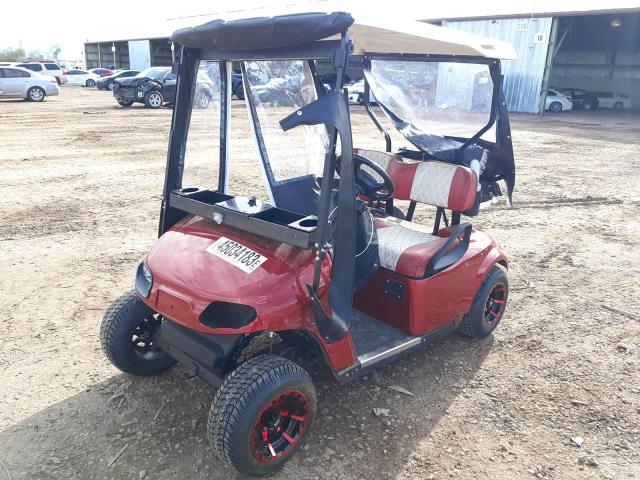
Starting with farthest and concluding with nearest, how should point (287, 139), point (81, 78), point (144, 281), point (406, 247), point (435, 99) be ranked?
point (81, 78), point (435, 99), point (406, 247), point (287, 139), point (144, 281)

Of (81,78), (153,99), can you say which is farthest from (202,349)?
(81,78)

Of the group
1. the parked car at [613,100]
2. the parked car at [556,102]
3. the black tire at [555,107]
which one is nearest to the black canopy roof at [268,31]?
the parked car at [556,102]

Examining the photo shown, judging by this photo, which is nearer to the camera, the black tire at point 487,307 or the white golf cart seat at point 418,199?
the white golf cart seat at point 418,199

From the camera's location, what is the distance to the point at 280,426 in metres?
2.58

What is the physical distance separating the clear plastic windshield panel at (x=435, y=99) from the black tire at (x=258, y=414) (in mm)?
2247

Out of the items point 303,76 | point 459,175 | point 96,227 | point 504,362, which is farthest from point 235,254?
point 96,227

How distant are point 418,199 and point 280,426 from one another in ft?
6.61

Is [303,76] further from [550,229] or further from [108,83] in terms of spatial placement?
[108,83]

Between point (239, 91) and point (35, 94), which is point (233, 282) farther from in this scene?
point (35, 94)

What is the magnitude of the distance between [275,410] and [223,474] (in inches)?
15.7

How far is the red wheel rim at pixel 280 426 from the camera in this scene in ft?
8.05

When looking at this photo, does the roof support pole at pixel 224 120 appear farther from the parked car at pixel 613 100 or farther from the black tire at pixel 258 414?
A: the parked car at pixel 613 100

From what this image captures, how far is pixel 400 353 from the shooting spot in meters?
3.13

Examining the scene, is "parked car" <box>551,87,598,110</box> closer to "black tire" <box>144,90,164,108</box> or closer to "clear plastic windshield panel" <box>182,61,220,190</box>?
"black tire" <box>144,90,164,108</box>
